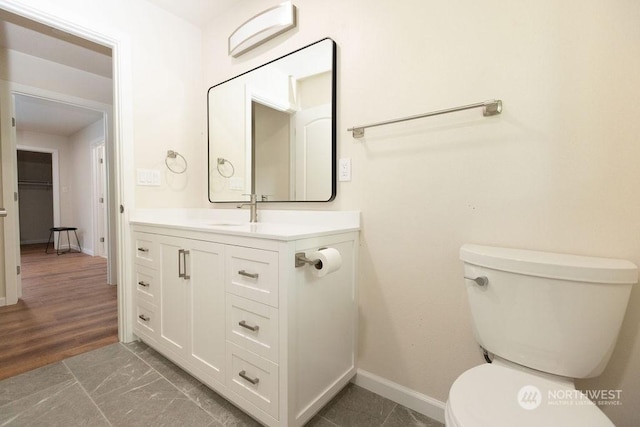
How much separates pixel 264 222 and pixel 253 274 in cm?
67

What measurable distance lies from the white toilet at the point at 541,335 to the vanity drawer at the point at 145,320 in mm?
1690

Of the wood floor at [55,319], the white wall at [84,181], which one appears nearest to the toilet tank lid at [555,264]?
the wood floor at [55,319]

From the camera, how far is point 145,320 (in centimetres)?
182

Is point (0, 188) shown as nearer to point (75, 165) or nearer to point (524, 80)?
point (75, 165)

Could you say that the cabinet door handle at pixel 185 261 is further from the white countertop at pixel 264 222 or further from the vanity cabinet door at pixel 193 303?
the white countertop at pixel 264 222

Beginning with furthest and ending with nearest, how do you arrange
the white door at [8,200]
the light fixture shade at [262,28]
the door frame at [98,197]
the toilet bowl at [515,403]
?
the door frame at [98,197] → the white door at [8,200] → the light fixture shade at [262,28] → the toilet bowl at [515,403]

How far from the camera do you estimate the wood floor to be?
175 cm

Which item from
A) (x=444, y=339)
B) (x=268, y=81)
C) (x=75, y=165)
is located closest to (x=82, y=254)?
(x=75, y=165)

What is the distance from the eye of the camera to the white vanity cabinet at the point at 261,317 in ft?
3.51

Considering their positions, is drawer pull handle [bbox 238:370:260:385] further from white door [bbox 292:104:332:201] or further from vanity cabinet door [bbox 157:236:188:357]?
white door [bbox 292:104:332:201]

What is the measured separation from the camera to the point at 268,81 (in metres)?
1.82

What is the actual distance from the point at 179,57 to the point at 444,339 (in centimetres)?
258

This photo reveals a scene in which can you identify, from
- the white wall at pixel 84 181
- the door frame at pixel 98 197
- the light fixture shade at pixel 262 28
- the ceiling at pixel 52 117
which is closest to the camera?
the light fixture shade at pixel 262 28

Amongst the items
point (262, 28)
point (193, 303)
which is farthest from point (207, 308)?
point (262, 28)
